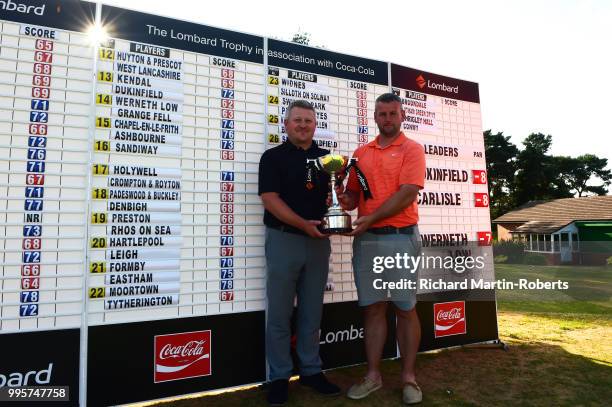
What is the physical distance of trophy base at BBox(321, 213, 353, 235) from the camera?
109 inches

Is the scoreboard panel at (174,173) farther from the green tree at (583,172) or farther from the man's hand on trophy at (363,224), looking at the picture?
the green tree at (583,172)

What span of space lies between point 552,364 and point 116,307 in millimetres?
4200

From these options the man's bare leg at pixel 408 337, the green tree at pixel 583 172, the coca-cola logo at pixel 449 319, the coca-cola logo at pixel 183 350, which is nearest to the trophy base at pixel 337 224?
the man's bare leg at pixel 408 337

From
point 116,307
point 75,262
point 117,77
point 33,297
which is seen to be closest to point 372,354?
point 116,307

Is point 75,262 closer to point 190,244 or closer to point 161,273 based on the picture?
point 161,273

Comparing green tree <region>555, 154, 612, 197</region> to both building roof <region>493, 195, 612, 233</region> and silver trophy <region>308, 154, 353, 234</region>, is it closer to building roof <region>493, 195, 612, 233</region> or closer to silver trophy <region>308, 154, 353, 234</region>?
building roof <region>493, 195, 612, 233</region>

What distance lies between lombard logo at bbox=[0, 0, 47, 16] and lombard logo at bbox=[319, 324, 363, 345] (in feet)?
12.1

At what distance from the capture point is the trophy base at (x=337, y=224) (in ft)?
9.10

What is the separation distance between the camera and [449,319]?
442 cm

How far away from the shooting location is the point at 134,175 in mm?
3072

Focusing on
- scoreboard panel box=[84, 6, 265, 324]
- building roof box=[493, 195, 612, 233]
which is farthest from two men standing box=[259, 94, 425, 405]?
building roof box=[493, 195, 612, 233]

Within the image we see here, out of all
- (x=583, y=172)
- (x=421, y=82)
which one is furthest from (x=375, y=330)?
(x=583, y=172)

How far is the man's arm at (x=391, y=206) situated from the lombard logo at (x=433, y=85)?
228 centimetres

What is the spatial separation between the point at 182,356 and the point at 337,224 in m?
1.74
